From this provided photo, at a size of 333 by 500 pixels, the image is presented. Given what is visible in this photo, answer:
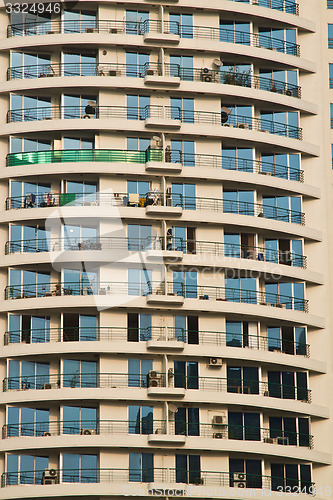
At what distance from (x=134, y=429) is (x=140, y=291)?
356 inches

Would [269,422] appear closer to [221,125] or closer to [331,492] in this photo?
[331,492]

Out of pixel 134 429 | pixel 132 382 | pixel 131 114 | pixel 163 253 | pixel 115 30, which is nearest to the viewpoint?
pixel 134 429

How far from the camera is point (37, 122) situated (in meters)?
72.6

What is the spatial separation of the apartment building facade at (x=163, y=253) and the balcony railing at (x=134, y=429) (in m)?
Answer: 0.10

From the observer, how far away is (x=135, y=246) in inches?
2803

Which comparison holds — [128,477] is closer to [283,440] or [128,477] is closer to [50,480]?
[50,480]

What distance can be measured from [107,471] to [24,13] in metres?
32.7

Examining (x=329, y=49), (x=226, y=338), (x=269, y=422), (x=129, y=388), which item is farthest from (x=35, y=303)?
(x=329, y=49)

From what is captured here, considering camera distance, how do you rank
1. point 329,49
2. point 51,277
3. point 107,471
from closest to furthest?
point 107,471
point 51,277
point 329,49

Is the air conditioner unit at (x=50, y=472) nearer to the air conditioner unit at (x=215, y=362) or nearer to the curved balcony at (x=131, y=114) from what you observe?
the air conditioner unit at (x=215, y=362)

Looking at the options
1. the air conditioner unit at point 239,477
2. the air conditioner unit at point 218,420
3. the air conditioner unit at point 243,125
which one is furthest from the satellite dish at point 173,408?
the air conditioner unit at point 243,125

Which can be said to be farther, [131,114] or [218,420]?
[131,114]

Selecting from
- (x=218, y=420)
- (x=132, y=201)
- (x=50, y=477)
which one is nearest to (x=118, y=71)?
(x=132, y=201)

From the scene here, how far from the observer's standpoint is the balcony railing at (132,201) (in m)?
71.6
